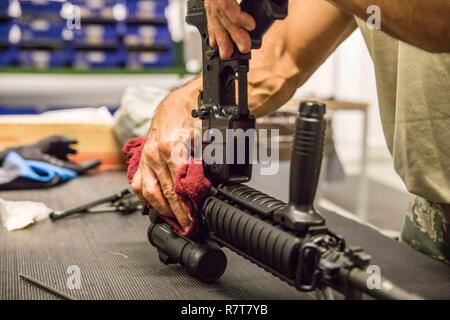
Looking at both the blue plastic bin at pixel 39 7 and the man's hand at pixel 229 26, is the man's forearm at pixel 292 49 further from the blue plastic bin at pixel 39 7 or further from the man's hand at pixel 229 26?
the blue plastic bin at pixel 39 7

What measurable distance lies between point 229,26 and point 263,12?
41 millimetres

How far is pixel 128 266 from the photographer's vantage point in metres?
0.78

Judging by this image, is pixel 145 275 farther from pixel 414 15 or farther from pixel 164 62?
pixel 164 62

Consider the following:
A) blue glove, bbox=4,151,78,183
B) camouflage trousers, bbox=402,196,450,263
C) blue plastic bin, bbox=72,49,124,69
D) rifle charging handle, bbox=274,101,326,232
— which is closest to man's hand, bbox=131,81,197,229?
rifle charging handle, bbox=274,101,326,232

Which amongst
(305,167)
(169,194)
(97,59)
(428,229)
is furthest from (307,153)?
(97,59)

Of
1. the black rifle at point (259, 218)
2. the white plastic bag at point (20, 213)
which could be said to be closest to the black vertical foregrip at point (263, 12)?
the black rifle at point (259, 218)

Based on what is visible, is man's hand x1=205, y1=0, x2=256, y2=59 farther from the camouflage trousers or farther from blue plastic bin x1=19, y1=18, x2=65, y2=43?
blue plastic bin x1=19, y1=18, x2=65, y2=43

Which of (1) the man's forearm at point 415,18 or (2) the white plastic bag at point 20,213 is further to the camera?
(2) the white plastic bag at point 20,213

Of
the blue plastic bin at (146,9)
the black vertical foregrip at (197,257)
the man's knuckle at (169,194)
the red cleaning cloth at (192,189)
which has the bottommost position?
the black vertical foregrip at (197,257)

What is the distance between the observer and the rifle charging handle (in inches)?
19.8

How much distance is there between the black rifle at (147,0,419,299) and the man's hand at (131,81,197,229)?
0.03 meters

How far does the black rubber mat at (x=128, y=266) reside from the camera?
679mm

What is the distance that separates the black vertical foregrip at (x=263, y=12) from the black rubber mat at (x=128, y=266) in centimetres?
28

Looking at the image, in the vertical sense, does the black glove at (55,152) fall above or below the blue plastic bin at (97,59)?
below
